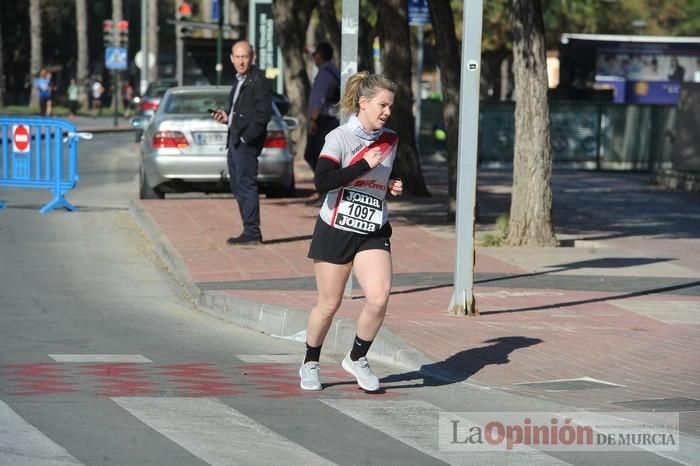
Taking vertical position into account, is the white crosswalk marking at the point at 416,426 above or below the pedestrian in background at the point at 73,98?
above

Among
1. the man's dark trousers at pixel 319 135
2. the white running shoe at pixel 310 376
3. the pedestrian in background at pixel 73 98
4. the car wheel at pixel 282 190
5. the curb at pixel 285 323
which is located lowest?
the pedestrian in background at pixel 73 98

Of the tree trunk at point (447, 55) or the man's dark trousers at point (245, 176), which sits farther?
the tree trunk at point (447, 55)

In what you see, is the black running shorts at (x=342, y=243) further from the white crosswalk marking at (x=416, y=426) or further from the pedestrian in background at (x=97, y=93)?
the pedestrian in background at (x=97, y=93)

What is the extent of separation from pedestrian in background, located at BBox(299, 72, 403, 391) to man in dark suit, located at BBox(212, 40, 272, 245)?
20.3ft

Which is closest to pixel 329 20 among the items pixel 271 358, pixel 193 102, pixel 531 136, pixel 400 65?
pixel 400 65

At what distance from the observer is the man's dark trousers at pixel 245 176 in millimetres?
14367

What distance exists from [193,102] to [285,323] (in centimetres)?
1012

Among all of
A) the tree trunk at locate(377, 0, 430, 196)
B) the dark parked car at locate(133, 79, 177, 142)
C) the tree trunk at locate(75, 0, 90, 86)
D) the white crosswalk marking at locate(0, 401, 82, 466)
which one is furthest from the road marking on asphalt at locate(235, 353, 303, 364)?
the tree trunk at locate(75, 0, 90, 86)

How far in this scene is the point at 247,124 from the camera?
46.6ft

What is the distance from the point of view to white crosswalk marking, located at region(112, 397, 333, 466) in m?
6.51

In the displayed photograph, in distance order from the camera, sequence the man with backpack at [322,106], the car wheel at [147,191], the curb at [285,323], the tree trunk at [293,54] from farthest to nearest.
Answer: the tree trunk at [293,54], the car wheel at [147,191], the man with backpack at [322,106], the curb at [285,323]

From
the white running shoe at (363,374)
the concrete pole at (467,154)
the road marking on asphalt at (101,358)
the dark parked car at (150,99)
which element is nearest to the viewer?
the white running shoe at (363,374)

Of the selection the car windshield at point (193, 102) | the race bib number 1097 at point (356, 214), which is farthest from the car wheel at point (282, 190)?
the race bib number 1097 at point (356, 214)

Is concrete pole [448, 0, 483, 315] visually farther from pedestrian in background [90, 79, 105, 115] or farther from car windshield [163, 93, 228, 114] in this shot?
pedestrian in background [90, 79, 105, 115]
